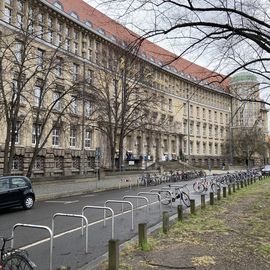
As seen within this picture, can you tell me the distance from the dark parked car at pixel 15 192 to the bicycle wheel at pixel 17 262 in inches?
518

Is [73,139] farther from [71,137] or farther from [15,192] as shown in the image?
[15,192]

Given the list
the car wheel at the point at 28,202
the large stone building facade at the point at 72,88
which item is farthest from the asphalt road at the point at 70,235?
the large stone building facade at the point at 72,88

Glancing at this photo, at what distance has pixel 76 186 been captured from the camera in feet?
100

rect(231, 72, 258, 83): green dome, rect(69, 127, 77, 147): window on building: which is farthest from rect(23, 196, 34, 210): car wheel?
rect(69, 127, 77, 147): window on building

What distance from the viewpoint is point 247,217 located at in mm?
13742

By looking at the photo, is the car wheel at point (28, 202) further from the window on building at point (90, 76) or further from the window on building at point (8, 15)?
the window on building at point (8, 15)

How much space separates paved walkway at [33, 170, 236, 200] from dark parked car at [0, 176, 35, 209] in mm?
5087

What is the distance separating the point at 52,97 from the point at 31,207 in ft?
95.0

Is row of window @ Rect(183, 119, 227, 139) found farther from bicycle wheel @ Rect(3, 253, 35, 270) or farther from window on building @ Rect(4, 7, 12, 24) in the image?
bicycle wheel @ Rect(3, 253, 35, 270)

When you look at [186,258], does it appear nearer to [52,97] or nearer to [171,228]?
[171,228]

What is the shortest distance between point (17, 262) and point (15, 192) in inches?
556

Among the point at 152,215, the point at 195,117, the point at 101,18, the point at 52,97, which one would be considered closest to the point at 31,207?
the point at 152,215

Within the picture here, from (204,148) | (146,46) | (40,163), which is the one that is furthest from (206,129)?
(146,46)

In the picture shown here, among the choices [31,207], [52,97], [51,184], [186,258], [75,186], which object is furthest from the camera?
[52,97]
